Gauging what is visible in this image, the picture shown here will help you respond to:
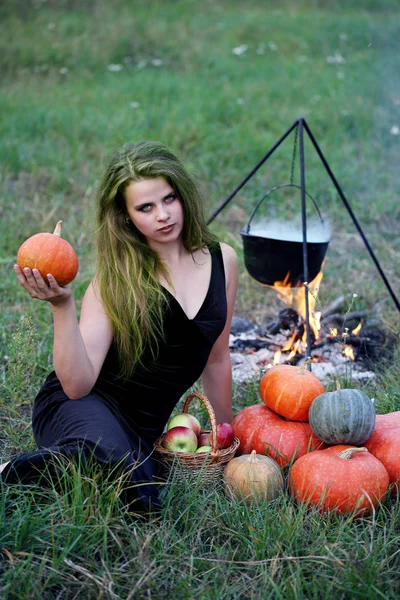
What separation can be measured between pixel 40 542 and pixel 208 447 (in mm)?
873

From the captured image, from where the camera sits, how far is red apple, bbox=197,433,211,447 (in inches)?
120

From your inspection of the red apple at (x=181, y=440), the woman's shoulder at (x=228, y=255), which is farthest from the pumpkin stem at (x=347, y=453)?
the woman's shoulder at (x=228, y=255)

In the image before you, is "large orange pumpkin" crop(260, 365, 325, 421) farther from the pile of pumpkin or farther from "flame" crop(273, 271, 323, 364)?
"flame" crop(273, 271, 323, 364)

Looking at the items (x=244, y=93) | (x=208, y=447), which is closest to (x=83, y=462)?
(x=208, y=447)

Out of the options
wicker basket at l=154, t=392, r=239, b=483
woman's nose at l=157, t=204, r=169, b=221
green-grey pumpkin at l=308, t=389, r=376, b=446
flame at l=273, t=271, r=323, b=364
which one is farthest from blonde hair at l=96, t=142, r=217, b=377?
flame at l=273, t=271, r=323, b=364

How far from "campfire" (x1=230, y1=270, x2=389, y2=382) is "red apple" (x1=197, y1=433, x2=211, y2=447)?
0.99m

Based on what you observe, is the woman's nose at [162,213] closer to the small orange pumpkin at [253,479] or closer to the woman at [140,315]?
the woman at [140,315]

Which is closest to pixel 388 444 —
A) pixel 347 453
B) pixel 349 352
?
pixel 347 453

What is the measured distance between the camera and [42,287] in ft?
7.97

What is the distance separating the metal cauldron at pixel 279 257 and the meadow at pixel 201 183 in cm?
72

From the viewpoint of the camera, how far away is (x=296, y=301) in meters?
4.68

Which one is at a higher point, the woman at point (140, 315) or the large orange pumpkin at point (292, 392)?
the woman at point (140, 315)

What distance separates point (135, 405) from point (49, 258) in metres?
0.87

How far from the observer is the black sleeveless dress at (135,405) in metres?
2.63
